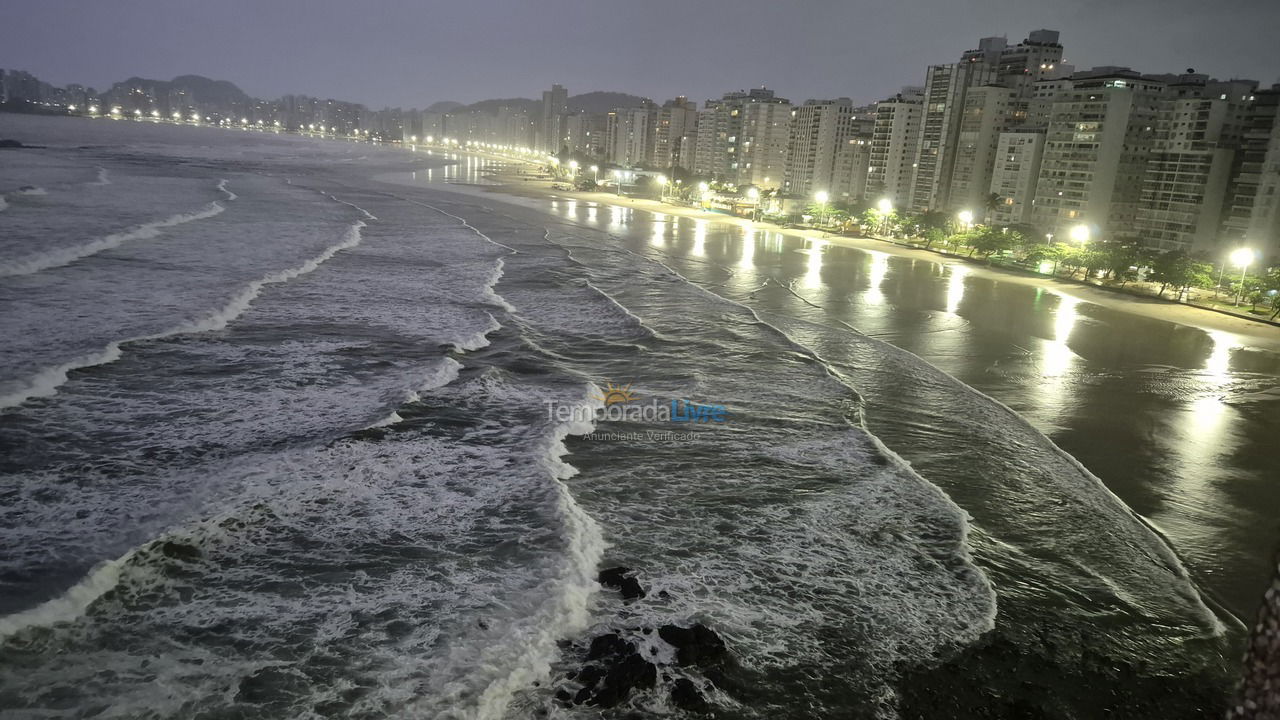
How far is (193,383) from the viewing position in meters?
16.0

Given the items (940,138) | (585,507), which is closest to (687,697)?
(585,507)

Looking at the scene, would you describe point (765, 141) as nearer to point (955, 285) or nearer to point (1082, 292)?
point (1082, 292)

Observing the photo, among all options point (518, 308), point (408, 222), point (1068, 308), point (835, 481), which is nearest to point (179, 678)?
point (835, 481)

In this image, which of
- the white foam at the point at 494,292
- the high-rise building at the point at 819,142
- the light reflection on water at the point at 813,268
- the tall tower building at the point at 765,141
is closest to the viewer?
the white foam at the point at 494,292

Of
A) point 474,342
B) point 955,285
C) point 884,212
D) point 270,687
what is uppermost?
point 884,212

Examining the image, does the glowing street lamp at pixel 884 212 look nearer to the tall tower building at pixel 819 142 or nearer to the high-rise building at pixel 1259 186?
the high-rise building at pixel 1259 186

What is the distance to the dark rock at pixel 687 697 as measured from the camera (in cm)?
771

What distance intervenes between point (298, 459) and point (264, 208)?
4261 centimetres

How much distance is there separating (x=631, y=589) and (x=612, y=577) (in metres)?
0.37

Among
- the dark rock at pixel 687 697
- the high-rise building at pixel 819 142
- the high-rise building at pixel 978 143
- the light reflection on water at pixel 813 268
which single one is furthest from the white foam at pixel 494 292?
the high-rise building at pixel 819 142

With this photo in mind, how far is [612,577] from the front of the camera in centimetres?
978

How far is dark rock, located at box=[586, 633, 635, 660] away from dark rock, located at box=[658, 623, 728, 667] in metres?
0.45

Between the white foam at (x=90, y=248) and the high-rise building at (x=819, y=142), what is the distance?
98.5m

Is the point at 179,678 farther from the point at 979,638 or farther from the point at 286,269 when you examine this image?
the point at 286,269
